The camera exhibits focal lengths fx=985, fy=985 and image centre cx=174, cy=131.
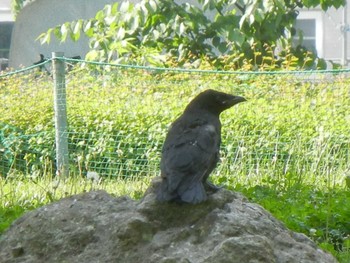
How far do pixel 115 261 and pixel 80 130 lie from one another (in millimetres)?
6398

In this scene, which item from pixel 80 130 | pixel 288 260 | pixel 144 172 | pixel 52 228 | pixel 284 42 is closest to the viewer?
pixel 288 260

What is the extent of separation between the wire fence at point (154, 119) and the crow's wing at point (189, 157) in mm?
4070

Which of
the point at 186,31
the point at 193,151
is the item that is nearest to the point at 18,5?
the point at 186,31

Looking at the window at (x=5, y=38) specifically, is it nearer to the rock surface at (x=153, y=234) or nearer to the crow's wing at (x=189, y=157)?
the crow's wing at (x=189, y=157)

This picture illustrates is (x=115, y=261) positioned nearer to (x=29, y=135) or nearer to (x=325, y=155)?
(x=325, y=155)

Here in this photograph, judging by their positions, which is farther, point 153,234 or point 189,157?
point 189,157

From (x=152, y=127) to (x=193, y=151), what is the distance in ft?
→ 18.3

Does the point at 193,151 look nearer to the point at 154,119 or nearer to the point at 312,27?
the point at 154,119

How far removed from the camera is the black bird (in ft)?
15.5

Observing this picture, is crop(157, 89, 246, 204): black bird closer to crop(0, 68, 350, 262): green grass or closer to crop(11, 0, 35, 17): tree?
crop(0, 68, 350, 262): green grass

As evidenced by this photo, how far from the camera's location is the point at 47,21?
18.5m

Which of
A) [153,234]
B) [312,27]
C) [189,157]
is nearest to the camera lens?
[153,234]

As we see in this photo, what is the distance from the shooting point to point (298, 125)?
10.2m

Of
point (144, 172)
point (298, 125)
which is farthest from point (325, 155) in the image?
point (144, 172)
